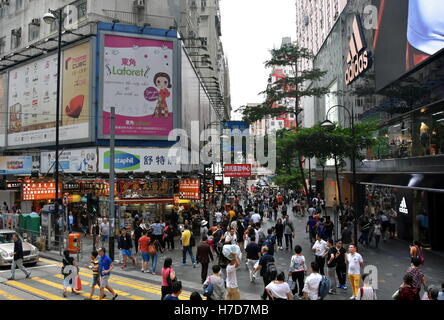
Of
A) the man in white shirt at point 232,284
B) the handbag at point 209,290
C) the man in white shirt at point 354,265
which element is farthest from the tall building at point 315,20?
the handbag at point 209,290

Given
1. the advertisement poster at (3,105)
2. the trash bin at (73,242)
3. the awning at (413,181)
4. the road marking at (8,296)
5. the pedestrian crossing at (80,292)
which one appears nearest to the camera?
the road marking at (8,296)

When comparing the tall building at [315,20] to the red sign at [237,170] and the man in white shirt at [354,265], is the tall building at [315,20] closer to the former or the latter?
the red sign at [237,170]

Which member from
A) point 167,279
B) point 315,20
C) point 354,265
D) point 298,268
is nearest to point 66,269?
point 167,279

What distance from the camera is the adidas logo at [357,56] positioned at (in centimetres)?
2703

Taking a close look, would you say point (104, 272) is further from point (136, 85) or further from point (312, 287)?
point (136, 85)

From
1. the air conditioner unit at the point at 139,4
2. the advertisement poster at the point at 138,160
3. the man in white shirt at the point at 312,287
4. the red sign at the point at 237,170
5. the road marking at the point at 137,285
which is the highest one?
the air conditioner unit at the point at 139,4

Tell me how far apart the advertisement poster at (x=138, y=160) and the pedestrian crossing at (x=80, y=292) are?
1345cm

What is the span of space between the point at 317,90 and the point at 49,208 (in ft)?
72.3

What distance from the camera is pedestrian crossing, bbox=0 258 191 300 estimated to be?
11.8 meters

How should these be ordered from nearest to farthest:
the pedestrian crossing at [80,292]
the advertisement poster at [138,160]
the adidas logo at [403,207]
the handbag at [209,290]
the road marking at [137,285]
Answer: the handbag at [209,290]
the pedestrian crossing at [80,292]
the road marking at [137,285]
the adidas logo at [403,207]
the advertisement poster at [138,160]

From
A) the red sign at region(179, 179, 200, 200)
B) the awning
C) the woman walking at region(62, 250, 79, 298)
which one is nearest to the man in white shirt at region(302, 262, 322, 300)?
the woman walking at region(62, 250, 79, 298)

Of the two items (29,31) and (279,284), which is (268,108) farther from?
(279,284)

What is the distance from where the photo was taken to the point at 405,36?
831 inches
